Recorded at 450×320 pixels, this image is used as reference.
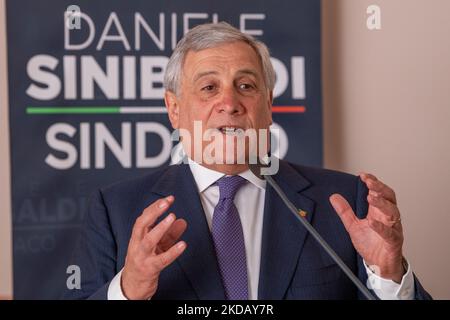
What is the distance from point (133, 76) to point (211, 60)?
0.61 m

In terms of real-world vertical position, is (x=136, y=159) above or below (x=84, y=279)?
above

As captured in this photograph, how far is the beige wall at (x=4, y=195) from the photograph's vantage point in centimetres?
207

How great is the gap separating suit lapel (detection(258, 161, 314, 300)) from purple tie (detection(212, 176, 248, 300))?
40 millimetres

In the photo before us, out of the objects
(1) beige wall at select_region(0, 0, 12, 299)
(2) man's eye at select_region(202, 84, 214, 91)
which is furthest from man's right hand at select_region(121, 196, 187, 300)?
(1) beige wall at select_region(0, 0, 12, 299)

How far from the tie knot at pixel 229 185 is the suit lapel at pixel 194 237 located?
0.05 meters

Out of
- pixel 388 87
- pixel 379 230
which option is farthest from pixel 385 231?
pixel 388 87

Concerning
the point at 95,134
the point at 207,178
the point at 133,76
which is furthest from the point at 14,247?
the point at 207,178

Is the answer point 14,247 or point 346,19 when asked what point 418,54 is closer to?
point 346,19

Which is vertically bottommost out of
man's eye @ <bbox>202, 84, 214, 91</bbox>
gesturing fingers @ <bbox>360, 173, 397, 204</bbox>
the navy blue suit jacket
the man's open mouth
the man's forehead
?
the navy blue suit jacket

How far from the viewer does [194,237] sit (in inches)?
52.4

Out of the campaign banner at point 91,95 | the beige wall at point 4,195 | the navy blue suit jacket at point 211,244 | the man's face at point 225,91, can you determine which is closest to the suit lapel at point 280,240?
the navy blue suit jacket at point 211,244

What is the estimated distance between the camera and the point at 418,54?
215 centimetres

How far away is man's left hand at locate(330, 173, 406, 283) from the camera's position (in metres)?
1.09

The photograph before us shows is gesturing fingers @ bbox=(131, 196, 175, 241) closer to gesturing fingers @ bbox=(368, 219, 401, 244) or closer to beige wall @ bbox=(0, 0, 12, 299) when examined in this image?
gesturing fingers @ bbox=(368, 219, 401, 244)
